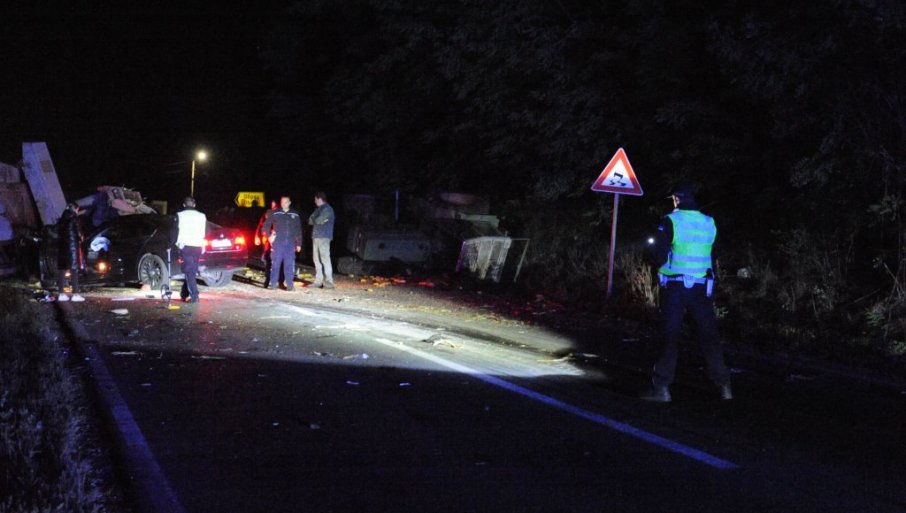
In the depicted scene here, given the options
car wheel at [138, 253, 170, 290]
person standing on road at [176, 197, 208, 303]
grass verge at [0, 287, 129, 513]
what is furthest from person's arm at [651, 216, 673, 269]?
car wheel at [138, 253, 170, 290]

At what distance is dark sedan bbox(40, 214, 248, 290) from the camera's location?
16.0 metres

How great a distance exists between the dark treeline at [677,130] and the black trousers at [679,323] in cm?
366

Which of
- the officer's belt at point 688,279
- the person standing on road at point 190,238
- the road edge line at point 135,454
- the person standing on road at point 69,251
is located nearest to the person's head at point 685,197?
the officer's belt at point 688,279

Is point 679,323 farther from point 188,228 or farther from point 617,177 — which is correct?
point 188,228

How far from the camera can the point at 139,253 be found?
16188mm

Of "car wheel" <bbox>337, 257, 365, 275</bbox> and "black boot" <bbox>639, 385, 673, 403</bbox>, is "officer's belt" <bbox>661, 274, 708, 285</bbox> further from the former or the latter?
"car wheel" <bbox>337, 257, 365, 275</bbox>

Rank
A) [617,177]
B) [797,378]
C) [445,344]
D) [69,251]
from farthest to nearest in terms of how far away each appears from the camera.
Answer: [69,251] → [617,177] → [445,344] → [797,378]

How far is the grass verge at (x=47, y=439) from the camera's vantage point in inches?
190

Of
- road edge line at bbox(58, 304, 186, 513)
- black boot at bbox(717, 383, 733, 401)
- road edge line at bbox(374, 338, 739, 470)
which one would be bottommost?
road edge line at bbox(58, 304, 186, 513)

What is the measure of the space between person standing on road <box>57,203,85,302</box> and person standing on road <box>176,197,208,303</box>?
204 centimetres

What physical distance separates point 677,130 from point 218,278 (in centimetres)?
905

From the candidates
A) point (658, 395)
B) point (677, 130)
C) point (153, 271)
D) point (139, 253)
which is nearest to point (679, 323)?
point (658, 395)

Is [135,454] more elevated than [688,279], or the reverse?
[688,279]

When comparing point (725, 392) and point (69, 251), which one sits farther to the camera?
point (69, 251)
